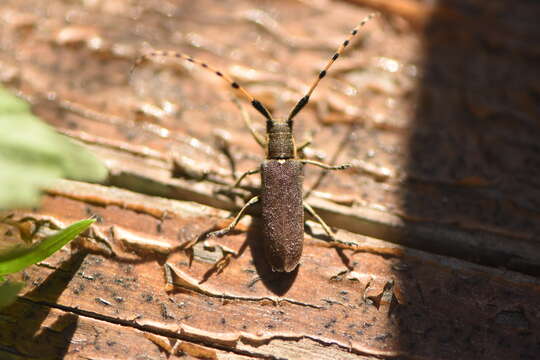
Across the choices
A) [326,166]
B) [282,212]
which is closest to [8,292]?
[282,212]

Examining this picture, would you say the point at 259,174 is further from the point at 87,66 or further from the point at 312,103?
the point at 87,66

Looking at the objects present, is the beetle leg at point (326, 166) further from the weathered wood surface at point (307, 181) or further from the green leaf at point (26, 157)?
the green leaf at point (26, 157)

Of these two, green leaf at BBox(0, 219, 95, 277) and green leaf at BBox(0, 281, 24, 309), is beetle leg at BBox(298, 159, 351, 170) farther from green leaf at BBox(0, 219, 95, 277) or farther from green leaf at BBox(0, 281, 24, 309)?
green leaf at BBox(0, 281, 24, 309)

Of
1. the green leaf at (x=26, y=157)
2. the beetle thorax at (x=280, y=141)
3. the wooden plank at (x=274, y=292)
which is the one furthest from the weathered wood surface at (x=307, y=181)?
the green leaf at (x=26, y=157)

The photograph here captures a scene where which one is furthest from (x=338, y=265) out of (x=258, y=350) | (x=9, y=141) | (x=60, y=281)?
(x=9, y=141)

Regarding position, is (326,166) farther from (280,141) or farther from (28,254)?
(28,254)

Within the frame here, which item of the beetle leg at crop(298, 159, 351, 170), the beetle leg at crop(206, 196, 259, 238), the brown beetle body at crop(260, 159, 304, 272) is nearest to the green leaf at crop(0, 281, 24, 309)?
the beetle leg at crop(206, 196, 259, 238)
